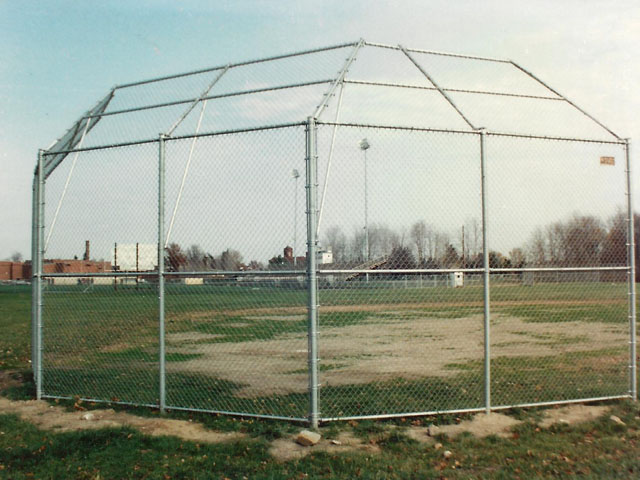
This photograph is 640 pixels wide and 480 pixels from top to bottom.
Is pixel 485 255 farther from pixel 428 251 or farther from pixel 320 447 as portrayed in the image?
pixel 320 447

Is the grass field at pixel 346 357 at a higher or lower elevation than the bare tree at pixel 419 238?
lower

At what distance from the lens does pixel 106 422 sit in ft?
20.9

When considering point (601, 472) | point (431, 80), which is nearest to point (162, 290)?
point (431, 80)

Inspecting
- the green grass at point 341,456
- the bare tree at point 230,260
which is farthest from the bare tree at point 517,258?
the bare tree at point 230,260

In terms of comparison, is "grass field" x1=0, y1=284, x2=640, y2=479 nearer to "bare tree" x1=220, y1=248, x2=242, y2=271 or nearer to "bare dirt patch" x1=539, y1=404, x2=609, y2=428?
"bare dirt patch" x1=539, y1=404, x2=609, y2=428

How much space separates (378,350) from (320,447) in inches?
262

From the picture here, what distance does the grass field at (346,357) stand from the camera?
7.38 m

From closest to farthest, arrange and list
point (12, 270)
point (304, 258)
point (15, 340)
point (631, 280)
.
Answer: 1. point (304, 258)
2. point (631, 280)
3. point (15, 340)
4. point (12, 270)

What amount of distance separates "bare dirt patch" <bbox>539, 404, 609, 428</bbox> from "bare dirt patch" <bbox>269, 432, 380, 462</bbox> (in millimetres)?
2203

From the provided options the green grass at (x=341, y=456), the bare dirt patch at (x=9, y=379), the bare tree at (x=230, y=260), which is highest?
the bare tree at (x=230, y=260)

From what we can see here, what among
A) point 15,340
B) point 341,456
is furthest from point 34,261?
point 15,340

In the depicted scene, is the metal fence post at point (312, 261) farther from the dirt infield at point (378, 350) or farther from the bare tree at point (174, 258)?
the dirt infield at point (378, 350)

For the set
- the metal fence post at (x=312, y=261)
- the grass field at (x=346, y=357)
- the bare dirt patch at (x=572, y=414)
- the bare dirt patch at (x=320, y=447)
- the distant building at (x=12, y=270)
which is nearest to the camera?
the bare dirt patch at (x=320, y=447)

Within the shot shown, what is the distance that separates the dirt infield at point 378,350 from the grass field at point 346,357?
0.03 m
